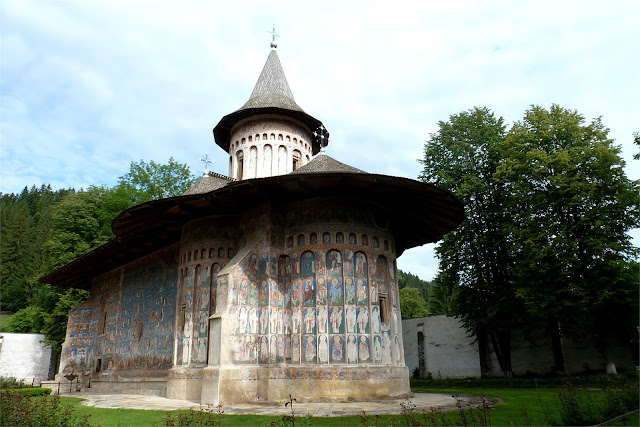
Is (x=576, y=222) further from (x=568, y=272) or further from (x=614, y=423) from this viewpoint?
(x=614, y=423)

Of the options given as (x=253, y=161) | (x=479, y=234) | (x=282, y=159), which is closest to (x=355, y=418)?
(x=282, y=159)

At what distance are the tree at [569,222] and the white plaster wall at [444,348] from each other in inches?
199

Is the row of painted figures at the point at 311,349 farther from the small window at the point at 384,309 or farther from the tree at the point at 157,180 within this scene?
the tree at the point at 157,180

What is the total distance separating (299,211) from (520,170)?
10.7m

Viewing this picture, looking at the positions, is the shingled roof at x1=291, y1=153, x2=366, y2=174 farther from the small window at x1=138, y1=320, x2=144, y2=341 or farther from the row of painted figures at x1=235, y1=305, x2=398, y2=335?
the small window at x1=138, y1=320, x2=144, y2=341

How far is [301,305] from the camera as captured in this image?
41.9 ft

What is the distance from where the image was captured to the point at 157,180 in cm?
3288

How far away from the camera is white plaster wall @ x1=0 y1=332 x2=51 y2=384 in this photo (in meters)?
31.5

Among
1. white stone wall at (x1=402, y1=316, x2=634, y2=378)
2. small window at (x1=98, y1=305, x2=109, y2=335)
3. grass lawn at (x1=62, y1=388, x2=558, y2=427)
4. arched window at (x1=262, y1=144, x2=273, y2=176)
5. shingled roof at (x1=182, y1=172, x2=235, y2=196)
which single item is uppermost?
arched window at (x1=262, y1=144, x2=273, y2=176)

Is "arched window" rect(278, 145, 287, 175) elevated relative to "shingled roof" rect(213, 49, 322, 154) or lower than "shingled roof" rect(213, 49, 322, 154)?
lower

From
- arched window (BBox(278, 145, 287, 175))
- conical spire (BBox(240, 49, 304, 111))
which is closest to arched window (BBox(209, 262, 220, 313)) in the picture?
arched window (BBox(278, 145, 287, 175))

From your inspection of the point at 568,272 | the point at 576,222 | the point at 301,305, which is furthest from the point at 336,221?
the point at 576,222

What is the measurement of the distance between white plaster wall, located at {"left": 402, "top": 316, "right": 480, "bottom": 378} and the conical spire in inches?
562

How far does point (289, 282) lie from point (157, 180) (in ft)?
75.2
